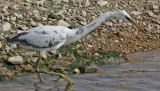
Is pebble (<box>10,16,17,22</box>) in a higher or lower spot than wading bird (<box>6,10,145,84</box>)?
higher

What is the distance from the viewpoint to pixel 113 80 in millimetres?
8180

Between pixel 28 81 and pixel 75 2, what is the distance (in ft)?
16.3

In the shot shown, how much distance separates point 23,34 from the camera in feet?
26.3

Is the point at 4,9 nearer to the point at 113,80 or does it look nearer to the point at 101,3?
the point at 101,3

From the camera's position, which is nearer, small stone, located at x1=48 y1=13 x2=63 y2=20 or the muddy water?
the muddy water

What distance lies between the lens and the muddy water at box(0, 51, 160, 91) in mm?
7680

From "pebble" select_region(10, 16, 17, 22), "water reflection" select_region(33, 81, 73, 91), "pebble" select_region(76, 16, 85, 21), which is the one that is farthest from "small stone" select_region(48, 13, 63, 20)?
"water reflection" select_region(33, 81, 73, 91)

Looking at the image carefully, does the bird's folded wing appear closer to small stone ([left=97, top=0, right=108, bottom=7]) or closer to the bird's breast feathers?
the bird's breast feathers

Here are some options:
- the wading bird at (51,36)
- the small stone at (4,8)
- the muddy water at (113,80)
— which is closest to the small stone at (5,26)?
the small stone at (4,8)

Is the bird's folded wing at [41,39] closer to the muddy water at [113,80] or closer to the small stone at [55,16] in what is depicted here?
the muddy water at [113,80]

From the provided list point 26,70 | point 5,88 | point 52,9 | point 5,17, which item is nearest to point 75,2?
point 52,9

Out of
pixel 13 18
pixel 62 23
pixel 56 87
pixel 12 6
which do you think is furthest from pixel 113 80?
pixel 12 6

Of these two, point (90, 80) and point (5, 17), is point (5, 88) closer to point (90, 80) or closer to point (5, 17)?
point (90, 80)

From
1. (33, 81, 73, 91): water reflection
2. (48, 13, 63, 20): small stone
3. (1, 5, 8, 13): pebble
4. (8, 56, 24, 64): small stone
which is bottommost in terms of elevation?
(33, 81, 73, 91): water reflection
